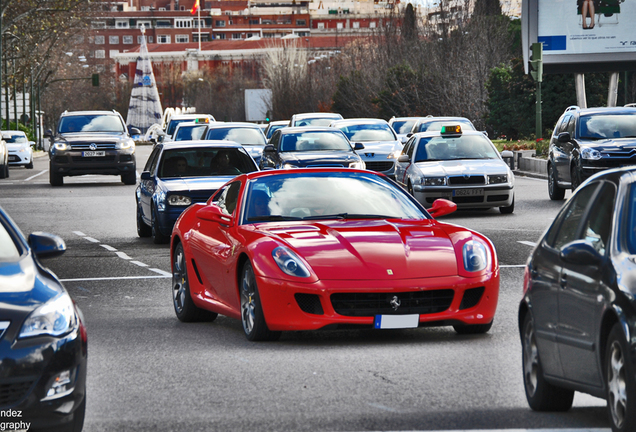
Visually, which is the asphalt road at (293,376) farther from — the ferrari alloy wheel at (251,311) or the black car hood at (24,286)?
the black car hood at (24,286)

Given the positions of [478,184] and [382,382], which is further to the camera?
[478,184]

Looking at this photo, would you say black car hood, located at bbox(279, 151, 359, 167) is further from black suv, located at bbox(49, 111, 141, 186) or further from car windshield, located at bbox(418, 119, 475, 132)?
car windshield, located at bbox(418, 119, 475, 132)

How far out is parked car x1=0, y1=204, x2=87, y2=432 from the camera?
5.44 meters

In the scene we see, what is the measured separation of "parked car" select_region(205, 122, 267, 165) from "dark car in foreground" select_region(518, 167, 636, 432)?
25073mm

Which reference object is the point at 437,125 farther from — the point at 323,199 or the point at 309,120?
the point at 323,199

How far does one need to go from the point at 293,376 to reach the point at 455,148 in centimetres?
1597

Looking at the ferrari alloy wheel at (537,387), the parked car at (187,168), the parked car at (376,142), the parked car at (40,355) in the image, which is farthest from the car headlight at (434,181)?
the parked car at (40,355)

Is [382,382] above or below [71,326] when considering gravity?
below

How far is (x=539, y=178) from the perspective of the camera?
1385 inches

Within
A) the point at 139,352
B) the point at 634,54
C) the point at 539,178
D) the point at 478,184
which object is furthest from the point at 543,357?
the point at 634,54

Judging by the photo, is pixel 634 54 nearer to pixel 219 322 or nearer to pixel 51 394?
pixel 219 322

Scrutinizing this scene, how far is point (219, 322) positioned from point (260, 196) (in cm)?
122

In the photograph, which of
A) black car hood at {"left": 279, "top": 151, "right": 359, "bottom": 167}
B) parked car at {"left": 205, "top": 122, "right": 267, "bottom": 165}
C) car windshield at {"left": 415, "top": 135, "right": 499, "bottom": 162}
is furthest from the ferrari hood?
parked car at {"left": 205, "top": 122, "right": 267, "bottom": 165}

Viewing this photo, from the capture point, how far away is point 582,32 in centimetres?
4881
